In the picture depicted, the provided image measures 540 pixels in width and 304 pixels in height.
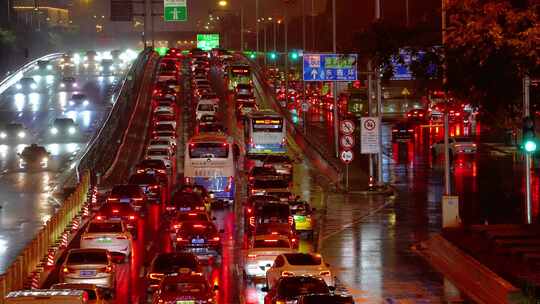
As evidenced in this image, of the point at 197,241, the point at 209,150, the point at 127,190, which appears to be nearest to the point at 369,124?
the point at 209,150

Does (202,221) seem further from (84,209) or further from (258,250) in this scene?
(84,209)

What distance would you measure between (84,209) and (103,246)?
40.7 feet

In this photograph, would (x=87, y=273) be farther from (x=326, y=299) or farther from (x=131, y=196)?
(x=131, y=196)

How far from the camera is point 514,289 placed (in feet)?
87.1

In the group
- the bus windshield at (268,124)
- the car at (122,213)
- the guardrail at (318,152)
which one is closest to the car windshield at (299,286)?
the car at (122,213)

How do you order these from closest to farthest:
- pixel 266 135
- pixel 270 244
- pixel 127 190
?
pixel 270 244 < pixel 127 190 < pixel 266 135

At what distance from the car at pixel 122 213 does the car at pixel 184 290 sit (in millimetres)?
17416

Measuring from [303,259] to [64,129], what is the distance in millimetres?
56164

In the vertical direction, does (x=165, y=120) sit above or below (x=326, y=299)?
above

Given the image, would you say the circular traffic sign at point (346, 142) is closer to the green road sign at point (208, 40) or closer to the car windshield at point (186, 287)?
the car windshield at point (186, 287)

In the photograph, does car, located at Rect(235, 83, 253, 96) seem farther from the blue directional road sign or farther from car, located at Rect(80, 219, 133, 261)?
car, located at Rect(80, 219, 133, 261)

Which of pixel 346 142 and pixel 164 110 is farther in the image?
pixel 164 110

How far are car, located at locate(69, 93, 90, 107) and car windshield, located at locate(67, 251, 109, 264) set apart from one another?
69.9m

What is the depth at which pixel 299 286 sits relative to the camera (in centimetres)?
2456
